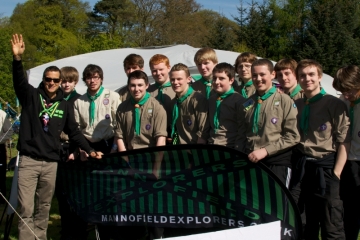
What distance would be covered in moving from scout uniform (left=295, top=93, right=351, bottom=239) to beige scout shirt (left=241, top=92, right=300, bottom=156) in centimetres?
18

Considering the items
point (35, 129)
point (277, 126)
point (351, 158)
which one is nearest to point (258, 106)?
point (277, 126)

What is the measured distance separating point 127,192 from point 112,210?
0.23 m

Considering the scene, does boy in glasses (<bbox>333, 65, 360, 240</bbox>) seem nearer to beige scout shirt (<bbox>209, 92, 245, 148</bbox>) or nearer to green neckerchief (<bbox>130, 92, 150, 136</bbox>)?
beige scout shirt (<bbox>209, 92, 245, 148</bbox>)

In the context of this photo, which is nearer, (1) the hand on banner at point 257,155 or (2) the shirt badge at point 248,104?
(1) the hand on banner at point 257,155

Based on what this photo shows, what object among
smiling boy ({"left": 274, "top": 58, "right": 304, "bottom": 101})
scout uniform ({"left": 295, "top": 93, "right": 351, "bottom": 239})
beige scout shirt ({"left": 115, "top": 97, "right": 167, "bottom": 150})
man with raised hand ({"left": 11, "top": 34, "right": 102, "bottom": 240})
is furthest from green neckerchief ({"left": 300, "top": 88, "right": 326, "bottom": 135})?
man with raised hand ({"left": 11, "top": 34, "right": 102, "bottom": 240})

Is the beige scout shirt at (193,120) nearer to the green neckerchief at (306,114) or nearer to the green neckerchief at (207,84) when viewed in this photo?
the green neckerchief at (207,84)

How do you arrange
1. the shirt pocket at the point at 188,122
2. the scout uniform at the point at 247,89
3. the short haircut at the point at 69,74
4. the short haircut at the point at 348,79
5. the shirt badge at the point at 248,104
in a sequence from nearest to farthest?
the short haircut at the point at 348,79 → the shirt badge at the point at 248,104 → the shirt pocket at the point at 188,122 → the scout uniform at the point at 247,89 → the short haircut at the point at 69,74

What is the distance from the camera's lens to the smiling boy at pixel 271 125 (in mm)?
4461

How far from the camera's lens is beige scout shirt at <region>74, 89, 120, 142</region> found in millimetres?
5922

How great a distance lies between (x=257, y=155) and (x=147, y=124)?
4.60 ft

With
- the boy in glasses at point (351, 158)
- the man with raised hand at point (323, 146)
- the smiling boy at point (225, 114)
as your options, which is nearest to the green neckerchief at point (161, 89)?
the smiling boy at point (225, 114)

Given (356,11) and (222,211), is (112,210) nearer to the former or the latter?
(222,211)

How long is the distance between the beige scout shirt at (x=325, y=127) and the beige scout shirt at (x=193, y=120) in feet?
3.40

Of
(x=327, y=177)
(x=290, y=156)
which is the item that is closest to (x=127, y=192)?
(x=290, y=156)
